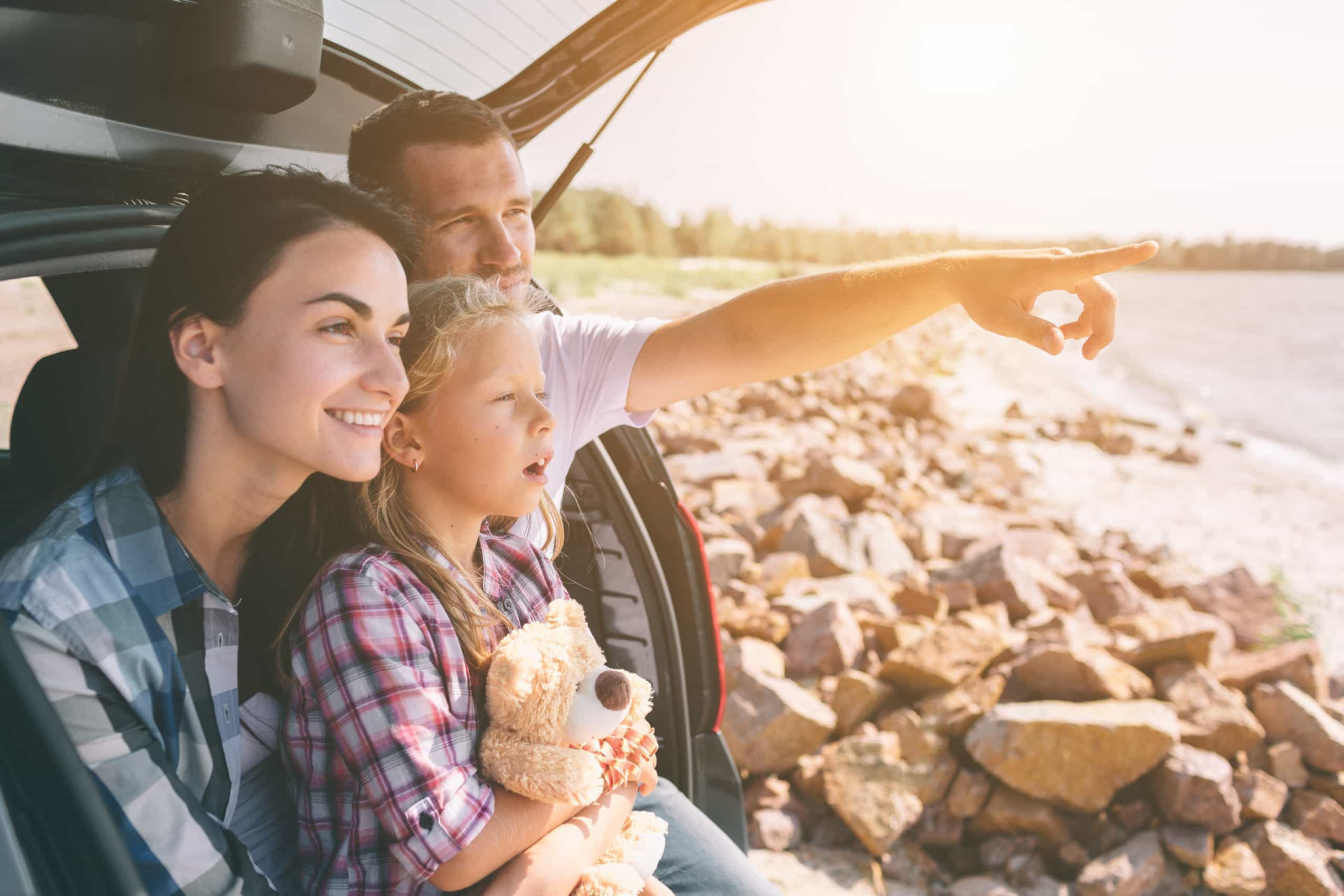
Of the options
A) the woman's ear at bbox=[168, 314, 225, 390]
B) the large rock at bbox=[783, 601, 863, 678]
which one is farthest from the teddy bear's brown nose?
the large rock at bbox=[783, 601, 863, 678]

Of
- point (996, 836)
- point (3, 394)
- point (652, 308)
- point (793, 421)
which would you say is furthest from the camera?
point (652, 308)

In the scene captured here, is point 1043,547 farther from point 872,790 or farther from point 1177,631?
point 872,790

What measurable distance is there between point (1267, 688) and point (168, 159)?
3.78 metres

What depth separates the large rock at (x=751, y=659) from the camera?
3582 mm

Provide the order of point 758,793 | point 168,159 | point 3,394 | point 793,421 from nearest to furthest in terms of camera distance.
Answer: point 168,159 < point 758,793 < point 3,394 < point 793,421

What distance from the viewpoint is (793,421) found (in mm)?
9281

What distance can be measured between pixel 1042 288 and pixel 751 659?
2.32 metres

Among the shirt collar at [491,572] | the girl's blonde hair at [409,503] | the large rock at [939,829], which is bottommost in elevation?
the large rock at [939,829]

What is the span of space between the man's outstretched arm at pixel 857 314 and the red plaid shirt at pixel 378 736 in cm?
83

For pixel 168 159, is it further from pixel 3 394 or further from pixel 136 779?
pixel 3 394

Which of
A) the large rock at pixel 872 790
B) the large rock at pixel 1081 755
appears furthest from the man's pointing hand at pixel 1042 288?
the large rock at pixel 872 790

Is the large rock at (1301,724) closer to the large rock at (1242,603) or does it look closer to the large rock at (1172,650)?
the large rock at (1172,650)

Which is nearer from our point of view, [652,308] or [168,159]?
[168,159]

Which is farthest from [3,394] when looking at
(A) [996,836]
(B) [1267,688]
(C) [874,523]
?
(B) [1267,688]
